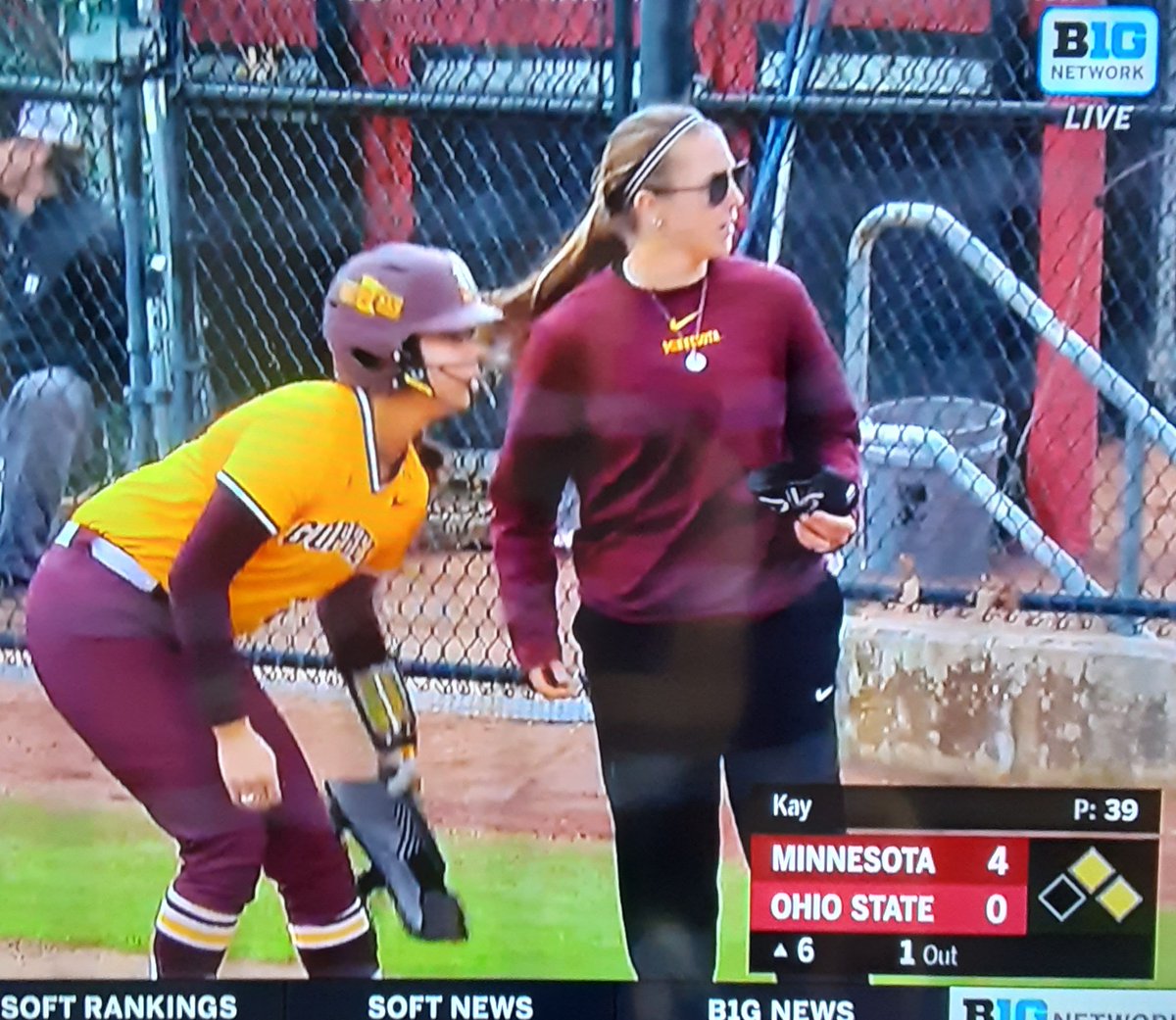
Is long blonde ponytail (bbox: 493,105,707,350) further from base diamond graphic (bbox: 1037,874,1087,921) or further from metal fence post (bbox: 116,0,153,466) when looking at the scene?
base diamond graphic (bbox: 1037,874,1087,921)

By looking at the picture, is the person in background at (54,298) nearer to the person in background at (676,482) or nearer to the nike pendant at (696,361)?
the person in background at (676,482)

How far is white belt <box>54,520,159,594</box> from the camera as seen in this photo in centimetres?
189

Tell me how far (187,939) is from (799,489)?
925mm

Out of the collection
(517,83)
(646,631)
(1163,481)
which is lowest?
(646,631)

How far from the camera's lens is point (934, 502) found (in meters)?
1.90

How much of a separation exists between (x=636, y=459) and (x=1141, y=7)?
0.76 meters

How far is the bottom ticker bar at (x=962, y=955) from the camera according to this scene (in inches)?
77.0

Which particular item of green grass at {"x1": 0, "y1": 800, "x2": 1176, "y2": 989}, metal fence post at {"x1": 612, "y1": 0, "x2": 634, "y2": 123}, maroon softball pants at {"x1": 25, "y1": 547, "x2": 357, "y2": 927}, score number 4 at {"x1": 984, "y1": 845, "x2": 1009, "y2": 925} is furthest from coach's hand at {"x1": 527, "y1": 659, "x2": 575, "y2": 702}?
metal fence post at {"x1": 612, "y1": 0, "x2": 634, "y2": 123}

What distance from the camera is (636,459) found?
1.86m

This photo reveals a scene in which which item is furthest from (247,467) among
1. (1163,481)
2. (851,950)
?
(1163,481)

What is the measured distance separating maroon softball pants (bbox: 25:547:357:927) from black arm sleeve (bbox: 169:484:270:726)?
0.02 m

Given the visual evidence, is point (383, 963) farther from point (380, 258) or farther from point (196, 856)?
point (380, 258)

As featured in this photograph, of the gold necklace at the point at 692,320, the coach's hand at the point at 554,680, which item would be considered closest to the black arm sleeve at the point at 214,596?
the coach's hand at the point at 554,680

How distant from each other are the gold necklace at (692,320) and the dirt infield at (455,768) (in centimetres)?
46
